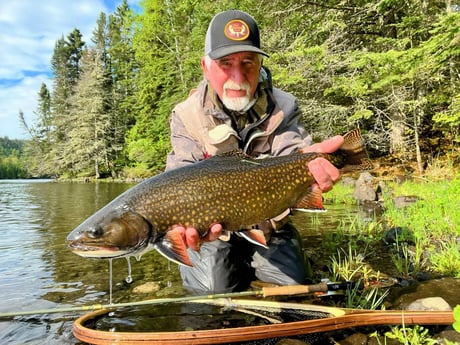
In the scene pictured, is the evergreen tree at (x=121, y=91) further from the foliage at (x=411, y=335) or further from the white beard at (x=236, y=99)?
the foliage at (x=411, y=335)

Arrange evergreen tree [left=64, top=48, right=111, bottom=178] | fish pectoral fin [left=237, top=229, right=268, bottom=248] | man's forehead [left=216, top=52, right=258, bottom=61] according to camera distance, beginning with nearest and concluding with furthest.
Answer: fish pectoral fin [left=237, top=229, right=268, bottom=248] < man's forehead [left=216, top=52, right=258, bottom=61] < evergreen tree [left=64, top=48, right=111, bottom=178]

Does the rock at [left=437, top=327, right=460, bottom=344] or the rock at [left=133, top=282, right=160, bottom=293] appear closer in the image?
the rock at [left=437, top=327, right=460, bottom=344]

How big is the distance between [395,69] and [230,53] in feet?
31.5

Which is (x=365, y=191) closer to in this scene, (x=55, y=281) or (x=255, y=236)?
(x=55, y=281)

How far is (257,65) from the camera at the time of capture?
3.69 meters

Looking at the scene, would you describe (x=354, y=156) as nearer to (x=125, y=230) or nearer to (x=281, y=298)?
(x=281, y=298)

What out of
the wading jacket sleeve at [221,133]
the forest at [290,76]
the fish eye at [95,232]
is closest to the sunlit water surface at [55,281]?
the fish eye at [95,232]

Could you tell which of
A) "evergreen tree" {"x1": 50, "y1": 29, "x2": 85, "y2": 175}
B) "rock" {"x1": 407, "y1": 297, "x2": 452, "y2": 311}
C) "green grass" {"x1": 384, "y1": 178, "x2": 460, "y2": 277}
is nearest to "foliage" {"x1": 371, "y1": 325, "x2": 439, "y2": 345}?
"rock" {"x1": 407, "y1": 297, "x2": 452, "y2": 311}

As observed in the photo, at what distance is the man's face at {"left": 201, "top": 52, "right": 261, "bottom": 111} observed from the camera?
142 inches

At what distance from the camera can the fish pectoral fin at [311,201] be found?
10.1 ft

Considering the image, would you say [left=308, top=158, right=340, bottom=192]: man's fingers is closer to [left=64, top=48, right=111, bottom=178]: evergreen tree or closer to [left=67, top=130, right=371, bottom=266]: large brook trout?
[left=67, top=130, right=371, bottom=266]: large brook trout

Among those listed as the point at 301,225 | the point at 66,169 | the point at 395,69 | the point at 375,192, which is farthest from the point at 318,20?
the point at 66,169

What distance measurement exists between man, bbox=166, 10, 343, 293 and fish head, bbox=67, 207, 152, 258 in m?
1.32

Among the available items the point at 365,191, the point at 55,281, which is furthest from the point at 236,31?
the point at 365,191
